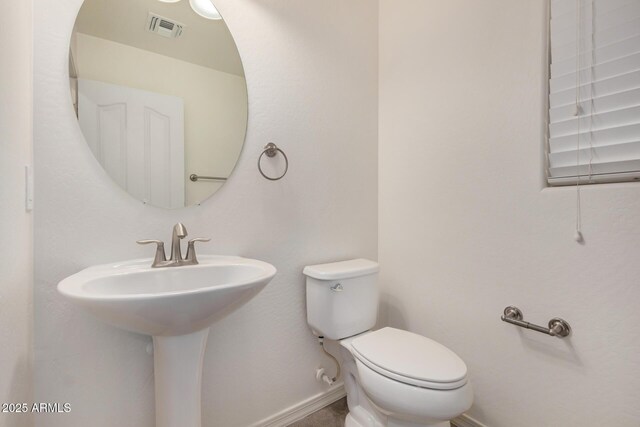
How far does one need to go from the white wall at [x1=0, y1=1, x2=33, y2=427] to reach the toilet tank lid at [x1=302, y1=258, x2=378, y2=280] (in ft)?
3.05

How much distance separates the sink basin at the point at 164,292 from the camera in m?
0.63

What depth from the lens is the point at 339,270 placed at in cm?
128

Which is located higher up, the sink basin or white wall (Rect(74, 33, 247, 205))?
white wall (Rect(74, 33, 247, 205))

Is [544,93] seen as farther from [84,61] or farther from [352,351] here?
[84,61]

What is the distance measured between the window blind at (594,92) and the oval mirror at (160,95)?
122 centimetres

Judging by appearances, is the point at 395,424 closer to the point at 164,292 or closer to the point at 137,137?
the point at 164,292

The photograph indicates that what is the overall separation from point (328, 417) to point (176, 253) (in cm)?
110

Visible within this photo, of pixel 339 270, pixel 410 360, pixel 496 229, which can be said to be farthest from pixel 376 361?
pixel 496 229

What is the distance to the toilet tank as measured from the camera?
126cm

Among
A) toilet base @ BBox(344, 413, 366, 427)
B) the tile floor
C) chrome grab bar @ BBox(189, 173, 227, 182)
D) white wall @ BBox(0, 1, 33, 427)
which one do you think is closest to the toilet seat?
toilet base @ BBox(344, 413, 366, 427)

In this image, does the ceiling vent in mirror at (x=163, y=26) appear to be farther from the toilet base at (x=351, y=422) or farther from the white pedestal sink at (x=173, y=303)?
the toilet base at (x=351, y=422)

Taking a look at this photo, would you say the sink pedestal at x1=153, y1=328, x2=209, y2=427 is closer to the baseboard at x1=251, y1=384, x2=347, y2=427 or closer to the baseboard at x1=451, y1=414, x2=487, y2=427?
the baseboard at x1=251, y1=384, x2=347, y2=427

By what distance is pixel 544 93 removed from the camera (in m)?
1.05

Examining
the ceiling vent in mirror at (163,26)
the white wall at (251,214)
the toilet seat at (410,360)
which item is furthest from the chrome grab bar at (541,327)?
the ceiling vent in mirror at (163,26)
